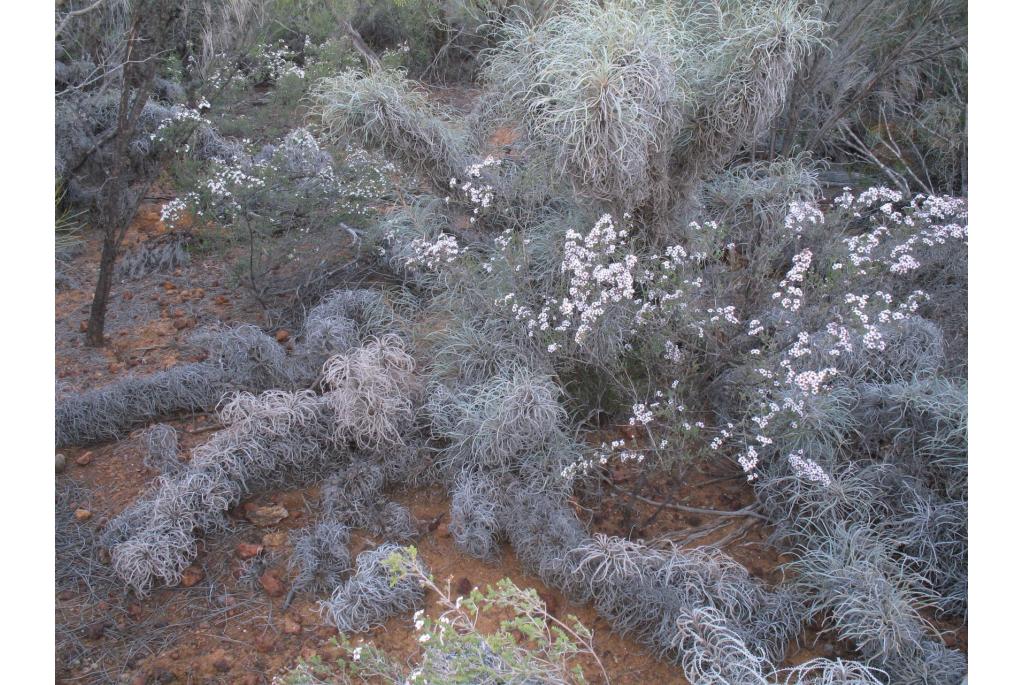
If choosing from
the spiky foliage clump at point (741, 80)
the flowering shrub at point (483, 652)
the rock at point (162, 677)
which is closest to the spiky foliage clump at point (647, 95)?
the spiky foliage clump at point (741, 80)

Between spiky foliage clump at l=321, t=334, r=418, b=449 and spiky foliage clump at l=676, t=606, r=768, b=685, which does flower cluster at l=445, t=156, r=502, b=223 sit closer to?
spiky foliage clump at l=321, t=334, r=418, b=449

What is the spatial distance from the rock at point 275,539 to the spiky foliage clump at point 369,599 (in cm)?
42

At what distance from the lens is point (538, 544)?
297cm

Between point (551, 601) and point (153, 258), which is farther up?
point (153, 258)

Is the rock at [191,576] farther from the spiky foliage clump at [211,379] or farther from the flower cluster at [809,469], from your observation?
the flower cluster at [809,469]

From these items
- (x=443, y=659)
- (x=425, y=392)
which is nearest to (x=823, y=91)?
(x=425, y=392)

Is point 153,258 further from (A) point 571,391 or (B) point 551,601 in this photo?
(B) point 551,601

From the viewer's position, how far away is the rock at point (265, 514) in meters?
3.33

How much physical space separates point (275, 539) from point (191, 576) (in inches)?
12.5

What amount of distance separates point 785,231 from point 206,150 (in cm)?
388

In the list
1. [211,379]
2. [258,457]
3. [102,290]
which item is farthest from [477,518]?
[102,290]

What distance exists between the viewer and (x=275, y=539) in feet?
10.6

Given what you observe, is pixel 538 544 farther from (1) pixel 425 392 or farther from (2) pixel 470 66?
(2) pixel 470 66

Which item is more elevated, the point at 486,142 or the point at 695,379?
the point at 486,142
